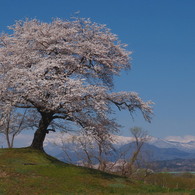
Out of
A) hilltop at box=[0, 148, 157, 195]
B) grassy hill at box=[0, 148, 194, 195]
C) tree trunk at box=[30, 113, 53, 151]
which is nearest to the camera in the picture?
grassy hill at box=[0, 148, 194, 195]

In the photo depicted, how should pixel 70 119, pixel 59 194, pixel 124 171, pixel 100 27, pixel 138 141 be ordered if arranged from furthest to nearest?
pixel 138 141 < pixel 124 171 < pixel 100 27 < pixel 70 119 < pixel 59 194

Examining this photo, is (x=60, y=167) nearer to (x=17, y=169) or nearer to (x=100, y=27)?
(x=17, y=169)

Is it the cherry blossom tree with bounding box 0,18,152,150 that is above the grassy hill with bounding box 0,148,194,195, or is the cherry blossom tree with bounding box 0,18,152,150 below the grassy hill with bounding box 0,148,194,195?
above

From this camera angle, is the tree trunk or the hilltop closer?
the hilltop

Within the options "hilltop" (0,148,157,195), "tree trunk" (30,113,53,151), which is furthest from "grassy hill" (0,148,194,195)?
"tree trunk" (30,113,53,151)

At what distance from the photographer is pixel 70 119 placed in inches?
1395

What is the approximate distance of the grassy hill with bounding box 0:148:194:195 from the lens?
25241mm

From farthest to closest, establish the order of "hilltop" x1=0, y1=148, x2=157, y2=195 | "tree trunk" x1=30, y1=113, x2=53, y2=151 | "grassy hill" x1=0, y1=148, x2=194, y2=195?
1. "tree trunk" x1=30, y1=113, x2=53, y2=151
2. "hilltop" x1=0, y1=148, x2=157, y2=195
3. "grassy hill" x1=0, y1=148, x2=194, y2=195

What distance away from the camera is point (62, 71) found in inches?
1435

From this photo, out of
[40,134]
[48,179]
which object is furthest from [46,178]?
[40,134]

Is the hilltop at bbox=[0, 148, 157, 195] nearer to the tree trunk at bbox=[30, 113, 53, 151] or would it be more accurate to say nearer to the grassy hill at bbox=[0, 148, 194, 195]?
the grassy hill at bbox=[0, 148, 194, 195]

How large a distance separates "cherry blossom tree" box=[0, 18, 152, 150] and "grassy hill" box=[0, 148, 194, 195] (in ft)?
12.7

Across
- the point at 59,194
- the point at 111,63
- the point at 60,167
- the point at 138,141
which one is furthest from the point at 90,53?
the point at 138,141

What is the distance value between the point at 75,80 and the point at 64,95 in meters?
2.00
